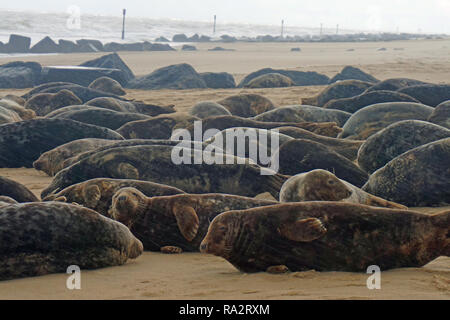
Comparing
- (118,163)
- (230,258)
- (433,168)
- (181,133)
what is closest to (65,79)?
(181,133)

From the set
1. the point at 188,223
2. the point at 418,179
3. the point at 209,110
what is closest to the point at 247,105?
the point at 209,110

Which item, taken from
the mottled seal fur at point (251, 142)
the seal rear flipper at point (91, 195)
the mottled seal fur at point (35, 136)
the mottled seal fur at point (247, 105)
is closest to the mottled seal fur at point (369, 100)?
the mottled seal fur at point (247, 105)

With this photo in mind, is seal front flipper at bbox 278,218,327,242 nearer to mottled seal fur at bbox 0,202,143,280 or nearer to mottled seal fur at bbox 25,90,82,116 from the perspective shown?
mottled seal fur at bbox 0,202,143,280

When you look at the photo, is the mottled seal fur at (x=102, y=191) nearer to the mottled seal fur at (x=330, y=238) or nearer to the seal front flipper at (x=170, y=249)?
the seal front flipper at (x=170, y=249)

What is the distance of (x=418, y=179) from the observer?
5984 millimetres

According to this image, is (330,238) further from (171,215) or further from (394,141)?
(394,141)

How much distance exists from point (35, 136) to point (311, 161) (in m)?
3.58

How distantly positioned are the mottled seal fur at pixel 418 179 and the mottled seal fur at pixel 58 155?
3.24m

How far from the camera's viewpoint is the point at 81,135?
8.53 metres

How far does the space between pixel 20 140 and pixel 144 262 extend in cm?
457

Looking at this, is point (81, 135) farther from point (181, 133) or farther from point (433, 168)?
point (433, 168)

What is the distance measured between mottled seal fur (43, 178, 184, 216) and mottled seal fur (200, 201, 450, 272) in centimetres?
141

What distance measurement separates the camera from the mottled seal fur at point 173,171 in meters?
6.16

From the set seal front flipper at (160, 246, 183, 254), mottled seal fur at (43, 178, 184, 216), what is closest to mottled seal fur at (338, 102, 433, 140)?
mottled seal fur at (43, 178, 184, 216)
